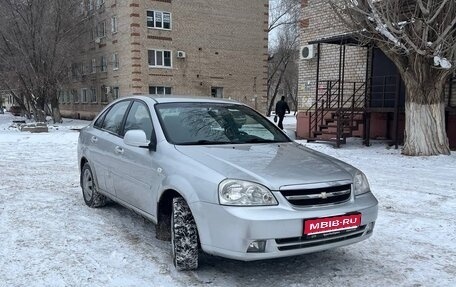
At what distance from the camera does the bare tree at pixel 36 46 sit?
21.9 m

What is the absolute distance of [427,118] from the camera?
10.1 metres

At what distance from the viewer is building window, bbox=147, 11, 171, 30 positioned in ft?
88.0

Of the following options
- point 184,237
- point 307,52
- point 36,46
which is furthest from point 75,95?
point 184,237

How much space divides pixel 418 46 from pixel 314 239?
7.50m

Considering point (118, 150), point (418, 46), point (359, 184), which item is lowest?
point (359, 184)

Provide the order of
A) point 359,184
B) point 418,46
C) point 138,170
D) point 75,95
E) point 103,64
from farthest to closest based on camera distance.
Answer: point 75,95
point 103,64
point 418,46
point 138,170
point 359,184

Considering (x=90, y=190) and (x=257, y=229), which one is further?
(x=90, y=190)

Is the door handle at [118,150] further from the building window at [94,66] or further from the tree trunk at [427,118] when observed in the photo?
the building window at [94,66]

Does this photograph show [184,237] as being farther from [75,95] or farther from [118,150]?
[75,95]

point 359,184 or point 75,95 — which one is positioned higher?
point 75,95

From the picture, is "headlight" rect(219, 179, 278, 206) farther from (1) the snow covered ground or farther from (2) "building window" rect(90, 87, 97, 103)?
(2) "building window" rect(90, 87, 97, 103)

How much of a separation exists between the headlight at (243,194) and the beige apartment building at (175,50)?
2407 centimetres

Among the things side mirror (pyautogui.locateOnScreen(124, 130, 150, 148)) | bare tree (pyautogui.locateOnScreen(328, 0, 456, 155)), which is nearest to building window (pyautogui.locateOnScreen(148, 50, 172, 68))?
bare tree (pyautogui.locateOnScreen(328, 0, 456, 155))

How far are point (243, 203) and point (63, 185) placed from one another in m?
4.94
